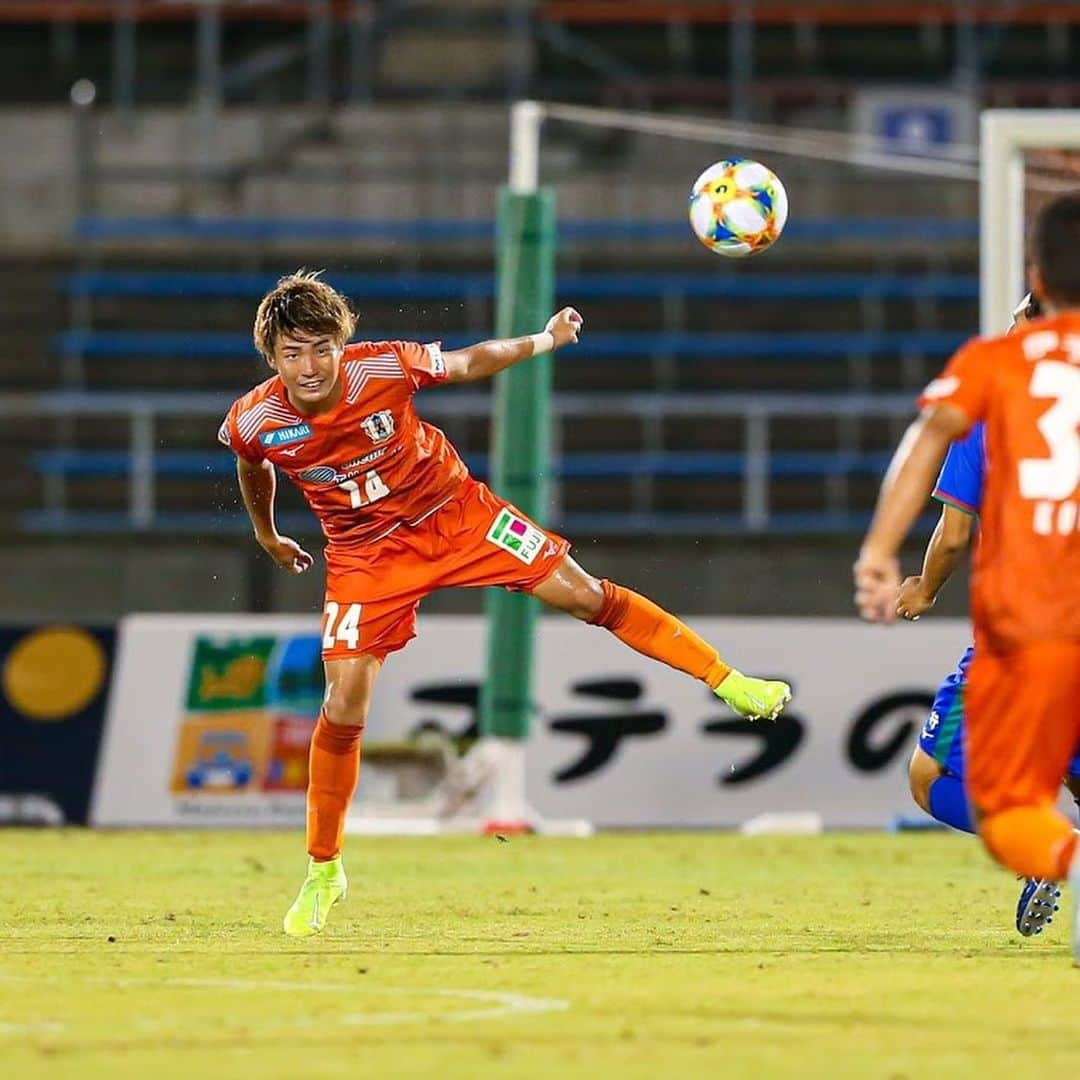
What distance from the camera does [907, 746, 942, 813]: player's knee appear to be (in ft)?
24.1

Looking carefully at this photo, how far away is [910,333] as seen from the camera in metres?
19.3

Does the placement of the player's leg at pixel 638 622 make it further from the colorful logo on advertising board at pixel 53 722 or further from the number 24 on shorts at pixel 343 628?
the colorful logo on advertising board at pixel 53 722

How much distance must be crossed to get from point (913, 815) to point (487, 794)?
2447mm

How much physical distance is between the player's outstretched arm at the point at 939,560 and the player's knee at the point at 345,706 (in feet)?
5.67

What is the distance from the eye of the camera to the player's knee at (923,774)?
7.35 meters

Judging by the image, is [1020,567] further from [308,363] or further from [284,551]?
[284,551]

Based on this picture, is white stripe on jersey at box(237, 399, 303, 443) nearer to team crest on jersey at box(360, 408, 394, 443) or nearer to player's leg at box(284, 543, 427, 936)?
team crest on jersey at box(360, 408, 394, 443)

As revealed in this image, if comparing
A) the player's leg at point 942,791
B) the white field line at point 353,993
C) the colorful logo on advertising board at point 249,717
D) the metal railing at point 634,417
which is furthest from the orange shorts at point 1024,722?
the metal railing at point 634,417

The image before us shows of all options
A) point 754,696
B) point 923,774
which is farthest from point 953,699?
point 754,696

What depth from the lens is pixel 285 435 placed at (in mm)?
7883

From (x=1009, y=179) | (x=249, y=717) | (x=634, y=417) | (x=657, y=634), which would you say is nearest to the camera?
(x=657, y=634)

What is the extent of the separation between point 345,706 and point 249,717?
20.1 feet

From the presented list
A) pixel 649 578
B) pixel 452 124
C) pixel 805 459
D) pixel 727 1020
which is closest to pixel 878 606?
pixel 727 1020

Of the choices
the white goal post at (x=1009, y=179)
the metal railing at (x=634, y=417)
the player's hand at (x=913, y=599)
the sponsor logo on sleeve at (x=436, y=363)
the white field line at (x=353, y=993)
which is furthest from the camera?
the metal railing at (x=634, y=417)
